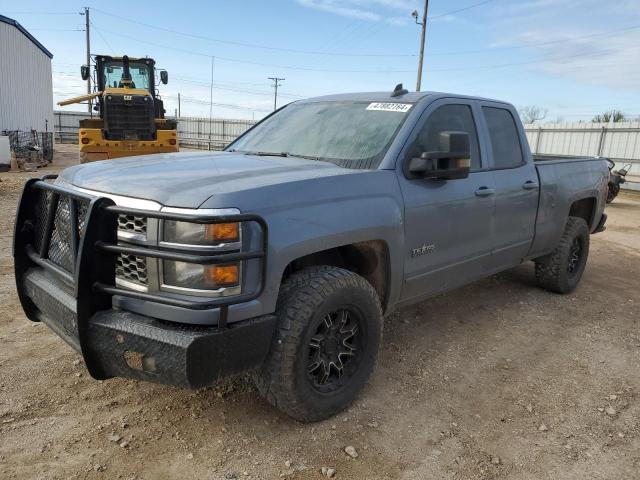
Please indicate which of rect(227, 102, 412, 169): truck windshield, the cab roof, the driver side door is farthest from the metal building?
the driver side door

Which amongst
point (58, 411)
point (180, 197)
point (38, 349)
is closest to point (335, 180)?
point (180, 197)

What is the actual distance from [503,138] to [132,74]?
1398 centimetres

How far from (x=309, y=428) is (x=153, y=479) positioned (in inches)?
33.8

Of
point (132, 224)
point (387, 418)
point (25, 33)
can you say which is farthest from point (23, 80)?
point (387, 418)

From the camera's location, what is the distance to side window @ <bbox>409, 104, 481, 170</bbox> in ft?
11.6

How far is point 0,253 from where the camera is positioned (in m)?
5.95

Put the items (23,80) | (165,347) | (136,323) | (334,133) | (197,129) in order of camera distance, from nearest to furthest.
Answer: (165,347), (136,323), (334,133), (23,80), (197,129)

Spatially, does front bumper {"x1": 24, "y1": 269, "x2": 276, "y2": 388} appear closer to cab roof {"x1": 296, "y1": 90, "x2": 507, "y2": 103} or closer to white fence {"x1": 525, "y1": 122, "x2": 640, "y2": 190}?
cab roof {"x1": 296, "y1": 90, "x2": 507, "y2": 103}

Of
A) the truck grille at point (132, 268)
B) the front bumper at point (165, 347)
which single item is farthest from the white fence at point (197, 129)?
the front bumper at point (165, 347)

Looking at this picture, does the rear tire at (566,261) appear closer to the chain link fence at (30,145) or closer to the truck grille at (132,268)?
the truck grille at (132,268)

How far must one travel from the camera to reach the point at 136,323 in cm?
238

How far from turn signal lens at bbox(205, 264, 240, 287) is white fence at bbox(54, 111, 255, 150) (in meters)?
36.8

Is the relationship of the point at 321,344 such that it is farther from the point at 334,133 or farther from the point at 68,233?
the point at 334,133

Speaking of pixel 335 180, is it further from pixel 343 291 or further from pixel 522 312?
pixel 522 312
